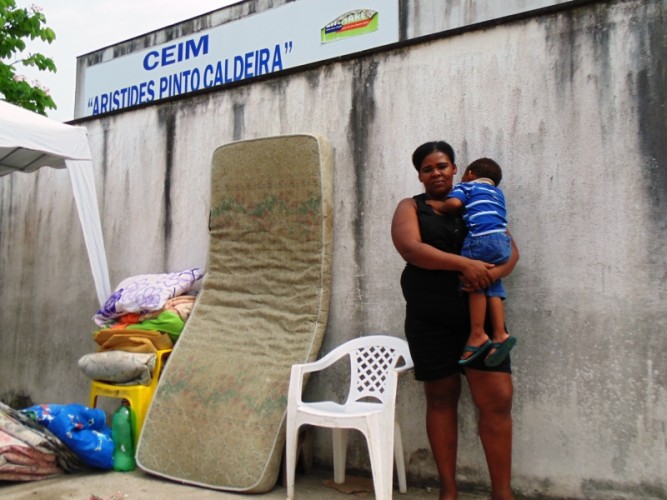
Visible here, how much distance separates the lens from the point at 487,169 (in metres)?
3.01

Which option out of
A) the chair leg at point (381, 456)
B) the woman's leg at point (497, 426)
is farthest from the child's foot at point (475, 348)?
the chair leg at point (381, 456)

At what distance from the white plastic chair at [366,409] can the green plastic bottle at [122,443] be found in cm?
103

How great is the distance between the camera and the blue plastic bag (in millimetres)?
3477

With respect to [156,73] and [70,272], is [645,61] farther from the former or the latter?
[156,73]

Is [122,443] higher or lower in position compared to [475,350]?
lower

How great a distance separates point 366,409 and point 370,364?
0.31 m

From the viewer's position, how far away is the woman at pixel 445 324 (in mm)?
2695

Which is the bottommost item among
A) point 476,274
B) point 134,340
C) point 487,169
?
point 134,340

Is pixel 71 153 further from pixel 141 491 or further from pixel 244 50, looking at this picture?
pixel 244 50

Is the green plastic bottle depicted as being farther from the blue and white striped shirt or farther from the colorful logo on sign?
the colorful logo on sign

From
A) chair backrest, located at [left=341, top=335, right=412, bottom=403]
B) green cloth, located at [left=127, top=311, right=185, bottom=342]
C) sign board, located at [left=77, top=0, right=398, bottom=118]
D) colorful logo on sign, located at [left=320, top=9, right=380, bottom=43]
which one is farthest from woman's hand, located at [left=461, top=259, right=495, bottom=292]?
colorful logo on sign, located at [left=320, top=9, right=380, bottom=43]

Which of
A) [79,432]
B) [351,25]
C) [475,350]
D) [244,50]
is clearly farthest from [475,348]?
[244,50]

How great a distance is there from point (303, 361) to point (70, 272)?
8.00ft

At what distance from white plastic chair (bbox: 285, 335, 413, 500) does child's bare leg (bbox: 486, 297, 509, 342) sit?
0.50 metres
